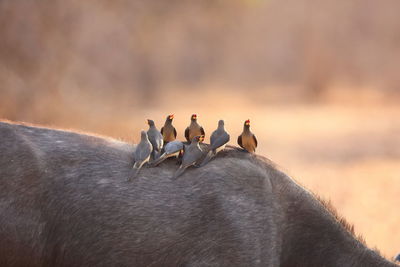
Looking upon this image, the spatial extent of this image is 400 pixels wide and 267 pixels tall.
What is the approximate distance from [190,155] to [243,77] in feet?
119

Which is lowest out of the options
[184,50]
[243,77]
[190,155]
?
[190,155]

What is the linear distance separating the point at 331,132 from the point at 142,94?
33.1 feet

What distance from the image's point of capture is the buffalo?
222 inches

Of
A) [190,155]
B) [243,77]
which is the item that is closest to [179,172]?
[190,155]

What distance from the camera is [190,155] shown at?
19.5 feet

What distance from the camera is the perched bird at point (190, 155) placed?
591 centimetres

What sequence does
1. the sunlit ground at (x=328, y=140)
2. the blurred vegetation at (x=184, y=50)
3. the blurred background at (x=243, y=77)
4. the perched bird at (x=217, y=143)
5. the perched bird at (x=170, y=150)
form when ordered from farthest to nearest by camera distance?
the blurred vegetation at (x=184, y=50) → the blurred background at (x=243, y=77) → the sunlit ground at (x=328, y=140) → the perched bird at (x=217, y=143) → the perched bird at (x=170, y=150)

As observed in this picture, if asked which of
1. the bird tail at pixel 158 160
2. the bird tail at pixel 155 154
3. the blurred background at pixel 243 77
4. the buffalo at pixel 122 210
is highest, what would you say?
the blurred background at pixel 243 77

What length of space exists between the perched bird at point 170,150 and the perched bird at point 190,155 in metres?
0.06

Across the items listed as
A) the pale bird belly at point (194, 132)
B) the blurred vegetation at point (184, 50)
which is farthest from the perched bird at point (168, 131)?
the blurred vegetation at point (184, 50)

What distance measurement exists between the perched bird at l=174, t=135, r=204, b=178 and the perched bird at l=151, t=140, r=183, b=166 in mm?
56

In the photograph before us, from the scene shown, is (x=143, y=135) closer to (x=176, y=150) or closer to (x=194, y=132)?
(x=176, y=150)

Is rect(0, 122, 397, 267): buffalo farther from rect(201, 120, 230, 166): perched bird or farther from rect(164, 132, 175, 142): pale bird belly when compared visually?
rect(164, 132, 175, 142): pale bird belly

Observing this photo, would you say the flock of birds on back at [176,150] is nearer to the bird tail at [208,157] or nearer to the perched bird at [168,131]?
the bird tail at [208,157]
